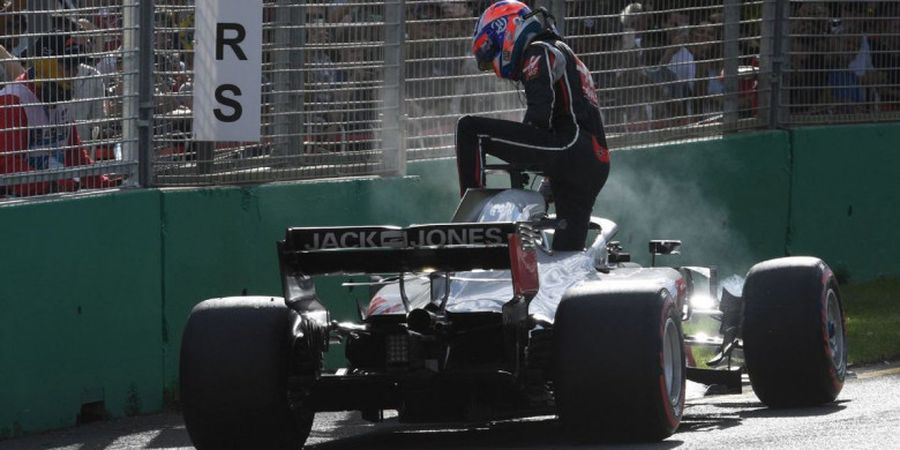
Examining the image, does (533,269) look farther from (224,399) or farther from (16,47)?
(16,47)

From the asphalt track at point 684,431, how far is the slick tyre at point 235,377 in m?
0.77

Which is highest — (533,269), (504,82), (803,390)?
(504,82)

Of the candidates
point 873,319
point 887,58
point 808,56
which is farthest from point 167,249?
point 887,58

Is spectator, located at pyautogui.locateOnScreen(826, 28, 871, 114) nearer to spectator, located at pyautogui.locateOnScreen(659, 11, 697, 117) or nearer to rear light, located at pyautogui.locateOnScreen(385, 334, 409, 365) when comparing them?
spectator, located at pyautogui.locateOnScreen(659, 11, 697, 117)

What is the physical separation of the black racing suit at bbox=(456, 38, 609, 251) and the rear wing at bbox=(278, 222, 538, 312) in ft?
3.82

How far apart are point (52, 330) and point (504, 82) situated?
441 centimetres

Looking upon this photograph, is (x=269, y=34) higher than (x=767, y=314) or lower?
higher

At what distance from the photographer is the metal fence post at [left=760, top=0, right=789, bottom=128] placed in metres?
14.3

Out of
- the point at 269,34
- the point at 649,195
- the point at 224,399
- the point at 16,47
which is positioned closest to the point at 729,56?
the point at 649,195

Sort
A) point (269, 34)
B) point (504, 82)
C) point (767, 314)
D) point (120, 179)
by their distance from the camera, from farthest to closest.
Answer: point (504, 82) < point (269, 34) < point (120, 179) < point (767, 314)

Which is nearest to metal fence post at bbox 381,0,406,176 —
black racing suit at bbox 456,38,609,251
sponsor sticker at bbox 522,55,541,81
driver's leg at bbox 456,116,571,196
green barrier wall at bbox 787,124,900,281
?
black racing suit at bbox 456,38,609,251

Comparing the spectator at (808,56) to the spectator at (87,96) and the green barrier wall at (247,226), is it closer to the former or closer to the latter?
the green barrier wall at (247,226)

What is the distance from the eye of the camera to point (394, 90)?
1141 centimetres

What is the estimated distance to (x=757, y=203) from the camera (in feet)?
45.8
